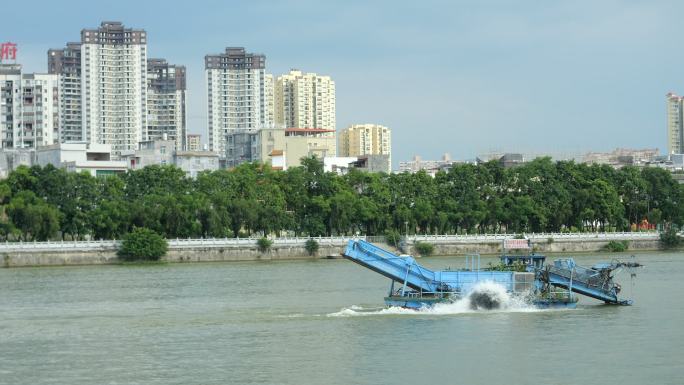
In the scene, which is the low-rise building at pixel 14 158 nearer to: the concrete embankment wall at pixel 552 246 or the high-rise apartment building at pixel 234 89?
the concrete embankment wall at pixel 552 246

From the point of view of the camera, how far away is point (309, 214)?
3767 inches

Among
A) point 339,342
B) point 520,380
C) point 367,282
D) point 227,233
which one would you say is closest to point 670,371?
point 520,380

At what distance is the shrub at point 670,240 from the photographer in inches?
3752

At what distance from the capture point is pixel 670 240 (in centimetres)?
9538

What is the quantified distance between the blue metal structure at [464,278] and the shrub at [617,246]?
1944 inches

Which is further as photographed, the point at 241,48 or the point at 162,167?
the point at 241,48

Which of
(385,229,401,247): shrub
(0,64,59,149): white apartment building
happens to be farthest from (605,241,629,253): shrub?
(0,64,59,149): white apartment building

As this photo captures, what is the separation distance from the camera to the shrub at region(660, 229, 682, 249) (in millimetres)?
95312

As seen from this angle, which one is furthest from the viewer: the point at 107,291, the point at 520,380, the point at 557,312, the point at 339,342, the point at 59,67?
the point at 59,67

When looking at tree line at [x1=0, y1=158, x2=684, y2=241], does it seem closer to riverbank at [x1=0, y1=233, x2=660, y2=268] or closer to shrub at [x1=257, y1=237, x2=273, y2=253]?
riverbank at [x1=0, y1=233, x2=660, y2=268]

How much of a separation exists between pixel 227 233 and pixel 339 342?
56091mm

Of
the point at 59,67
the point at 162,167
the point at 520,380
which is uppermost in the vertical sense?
the point at 59,67

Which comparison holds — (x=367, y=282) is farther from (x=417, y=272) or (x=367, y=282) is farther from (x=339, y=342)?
(x=339, y=342)

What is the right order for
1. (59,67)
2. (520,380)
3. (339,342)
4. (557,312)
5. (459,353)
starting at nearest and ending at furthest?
(520,380) → (459,353) → (339,342) → (557,312) → (59,67)
